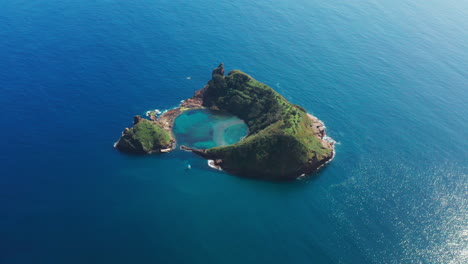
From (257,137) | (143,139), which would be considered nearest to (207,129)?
(257,137)

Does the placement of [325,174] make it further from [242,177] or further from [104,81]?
[104,81]

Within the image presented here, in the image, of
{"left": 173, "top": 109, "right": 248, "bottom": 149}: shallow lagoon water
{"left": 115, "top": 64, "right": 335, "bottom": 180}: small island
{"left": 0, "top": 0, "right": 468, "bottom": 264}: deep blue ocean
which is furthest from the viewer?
{"left": 173, "top": 109, "right": 248, "bottom": 149}: shallow lagoon water

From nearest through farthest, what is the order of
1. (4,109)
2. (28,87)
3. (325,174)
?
(325,174)
(4,109)
(28,87)

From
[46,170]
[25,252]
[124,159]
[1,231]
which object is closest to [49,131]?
[46,170]

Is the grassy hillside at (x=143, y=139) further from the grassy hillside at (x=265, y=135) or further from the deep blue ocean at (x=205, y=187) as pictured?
the grassy hillside at (x=265, y=135)

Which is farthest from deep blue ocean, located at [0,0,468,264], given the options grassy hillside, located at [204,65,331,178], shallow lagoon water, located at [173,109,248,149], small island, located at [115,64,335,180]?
shallow lagoon water, located at [173,109,248,149]

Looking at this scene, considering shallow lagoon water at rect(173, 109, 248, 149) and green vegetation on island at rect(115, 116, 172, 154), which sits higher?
shallow lagoon water at rect(173, 109, 248, 149)

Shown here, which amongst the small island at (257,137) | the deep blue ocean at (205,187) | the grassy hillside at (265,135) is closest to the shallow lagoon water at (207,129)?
the small island at (257,137)

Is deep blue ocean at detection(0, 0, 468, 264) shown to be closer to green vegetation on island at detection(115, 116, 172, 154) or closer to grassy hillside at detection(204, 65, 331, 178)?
green vegetation on island at detection(115, 116, 172, 154)
